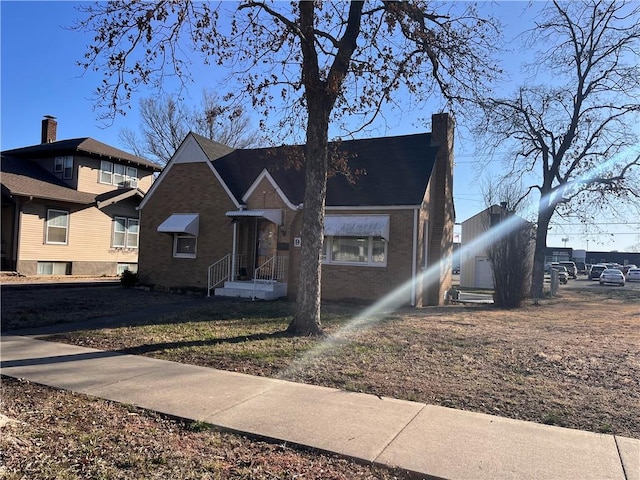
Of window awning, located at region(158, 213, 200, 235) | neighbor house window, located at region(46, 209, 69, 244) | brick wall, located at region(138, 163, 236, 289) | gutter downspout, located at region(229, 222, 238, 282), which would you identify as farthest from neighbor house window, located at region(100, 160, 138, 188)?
gutter downspout, located at region(229, 222, 238, 282)

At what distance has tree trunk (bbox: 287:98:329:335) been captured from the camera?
9.59m

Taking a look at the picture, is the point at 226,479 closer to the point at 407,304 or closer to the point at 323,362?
the point at 323,362

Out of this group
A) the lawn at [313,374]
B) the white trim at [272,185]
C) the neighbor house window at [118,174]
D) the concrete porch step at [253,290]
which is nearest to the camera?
the lawn at [313,374]

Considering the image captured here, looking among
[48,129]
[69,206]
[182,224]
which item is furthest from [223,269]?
[48,129]

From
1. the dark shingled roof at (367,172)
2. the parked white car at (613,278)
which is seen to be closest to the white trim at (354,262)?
the dark shingled roof at (367,172)

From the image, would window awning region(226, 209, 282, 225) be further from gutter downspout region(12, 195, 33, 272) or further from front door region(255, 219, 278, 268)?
gutter downspout region(12, 195, 33, 272)

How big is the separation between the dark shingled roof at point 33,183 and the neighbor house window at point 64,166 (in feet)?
1.38

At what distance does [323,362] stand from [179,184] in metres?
14.2

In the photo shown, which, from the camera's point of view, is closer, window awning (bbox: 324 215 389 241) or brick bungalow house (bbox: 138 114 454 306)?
window awning (bbox: 324 215 389 241)

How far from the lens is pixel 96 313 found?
488 inches

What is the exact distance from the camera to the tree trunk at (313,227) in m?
9.59

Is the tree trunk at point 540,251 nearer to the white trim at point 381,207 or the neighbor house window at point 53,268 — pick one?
the white trim at point 381,207

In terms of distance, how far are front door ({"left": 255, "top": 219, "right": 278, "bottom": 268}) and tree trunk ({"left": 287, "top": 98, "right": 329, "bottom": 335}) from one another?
8.21m

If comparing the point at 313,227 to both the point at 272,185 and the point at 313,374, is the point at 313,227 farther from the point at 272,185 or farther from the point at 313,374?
the point at 272,185
